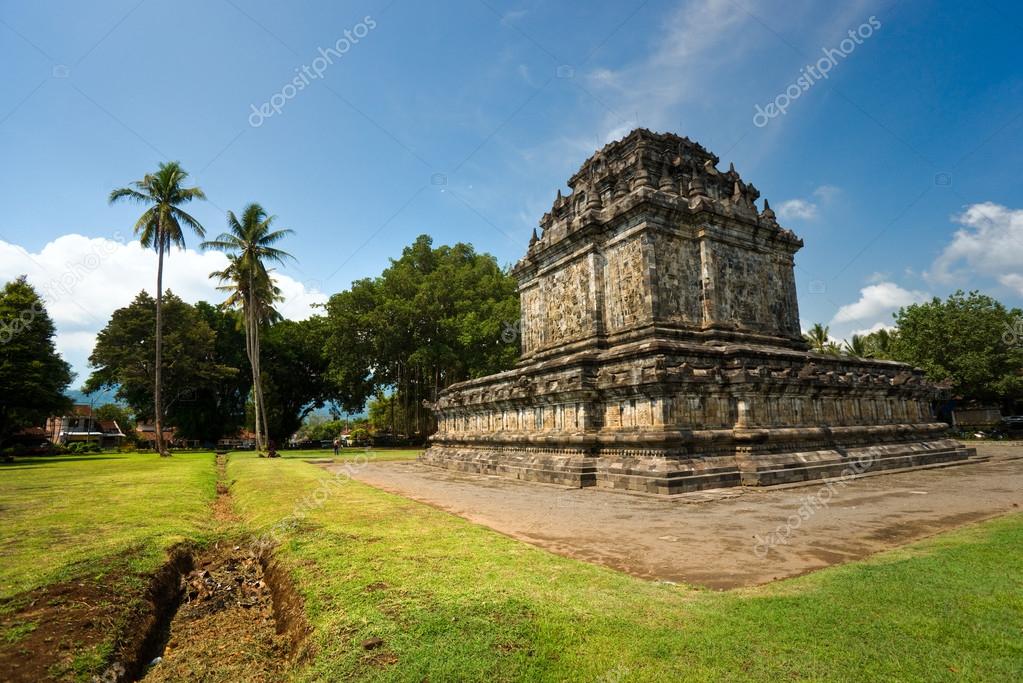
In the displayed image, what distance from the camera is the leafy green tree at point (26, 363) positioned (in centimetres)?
2886

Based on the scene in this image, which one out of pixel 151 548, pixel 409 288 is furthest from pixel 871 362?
pixel 409 288

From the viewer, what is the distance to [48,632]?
14.5ft

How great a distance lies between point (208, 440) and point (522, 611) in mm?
51595

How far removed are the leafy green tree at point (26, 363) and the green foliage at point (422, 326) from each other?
16.4 meters

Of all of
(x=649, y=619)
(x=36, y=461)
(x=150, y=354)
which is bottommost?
(x=36, y=461)

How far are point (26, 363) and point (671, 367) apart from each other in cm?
3597

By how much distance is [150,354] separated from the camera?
4038 centimetres

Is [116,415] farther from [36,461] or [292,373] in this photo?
[36,461]

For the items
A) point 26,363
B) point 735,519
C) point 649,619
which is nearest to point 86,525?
point 649,619

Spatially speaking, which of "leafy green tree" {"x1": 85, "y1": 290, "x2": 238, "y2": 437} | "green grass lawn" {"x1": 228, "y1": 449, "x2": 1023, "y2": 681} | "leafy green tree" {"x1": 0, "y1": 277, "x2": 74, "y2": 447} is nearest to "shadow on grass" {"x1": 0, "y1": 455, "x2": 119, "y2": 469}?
"leafy green tree" {"x1": 0, "y1": 277, "x2": 74, "y2": 447}

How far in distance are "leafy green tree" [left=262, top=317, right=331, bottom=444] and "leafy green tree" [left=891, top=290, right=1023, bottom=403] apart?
147 feet

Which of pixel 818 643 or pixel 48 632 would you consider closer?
pixel 818 643

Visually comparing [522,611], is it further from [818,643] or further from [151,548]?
[151,548]

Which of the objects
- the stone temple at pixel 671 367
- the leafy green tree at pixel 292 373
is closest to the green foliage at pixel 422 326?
the leafy green tree at pixel 292 373
